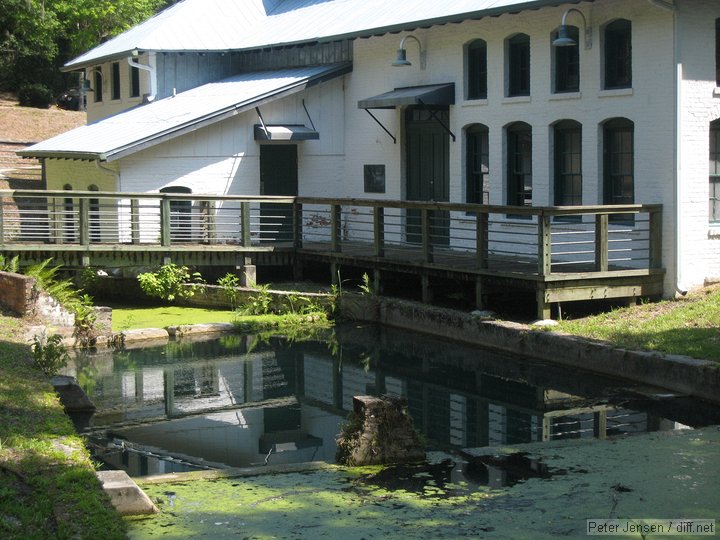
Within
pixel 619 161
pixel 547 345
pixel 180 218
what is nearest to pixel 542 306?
pixel 547 345

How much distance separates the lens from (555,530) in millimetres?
8164

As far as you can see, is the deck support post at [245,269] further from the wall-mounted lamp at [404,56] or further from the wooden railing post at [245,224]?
the wall-mounted lamp at [404,56]

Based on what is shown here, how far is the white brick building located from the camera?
1816 centimetres

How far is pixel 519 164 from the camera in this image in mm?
21500

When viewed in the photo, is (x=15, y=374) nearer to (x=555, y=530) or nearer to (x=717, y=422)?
(x=555, y=530)

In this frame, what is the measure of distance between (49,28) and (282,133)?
25012 mm

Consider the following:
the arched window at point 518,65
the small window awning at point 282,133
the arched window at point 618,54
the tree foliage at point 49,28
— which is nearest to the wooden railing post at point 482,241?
the arched window at point 618,54

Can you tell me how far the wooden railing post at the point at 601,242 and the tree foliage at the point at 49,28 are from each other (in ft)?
112

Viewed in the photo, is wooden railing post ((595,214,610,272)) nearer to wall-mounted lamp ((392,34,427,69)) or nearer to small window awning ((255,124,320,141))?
wall-mounted lamp ((392,34,427,69))

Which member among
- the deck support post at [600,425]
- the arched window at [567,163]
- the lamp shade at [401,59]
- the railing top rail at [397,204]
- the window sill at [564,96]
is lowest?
the deck support post at [600,425]

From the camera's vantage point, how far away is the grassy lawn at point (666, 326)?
1483cm

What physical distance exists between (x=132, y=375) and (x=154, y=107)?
1306 cm

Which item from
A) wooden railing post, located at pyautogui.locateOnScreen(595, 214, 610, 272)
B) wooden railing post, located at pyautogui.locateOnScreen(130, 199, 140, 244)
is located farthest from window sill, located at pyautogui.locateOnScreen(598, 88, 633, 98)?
wooden railing post, located at pyautogui.locateOnScreen(130, 199, 140, 244)

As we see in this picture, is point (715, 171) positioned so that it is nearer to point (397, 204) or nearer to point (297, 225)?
point (397, 204)
